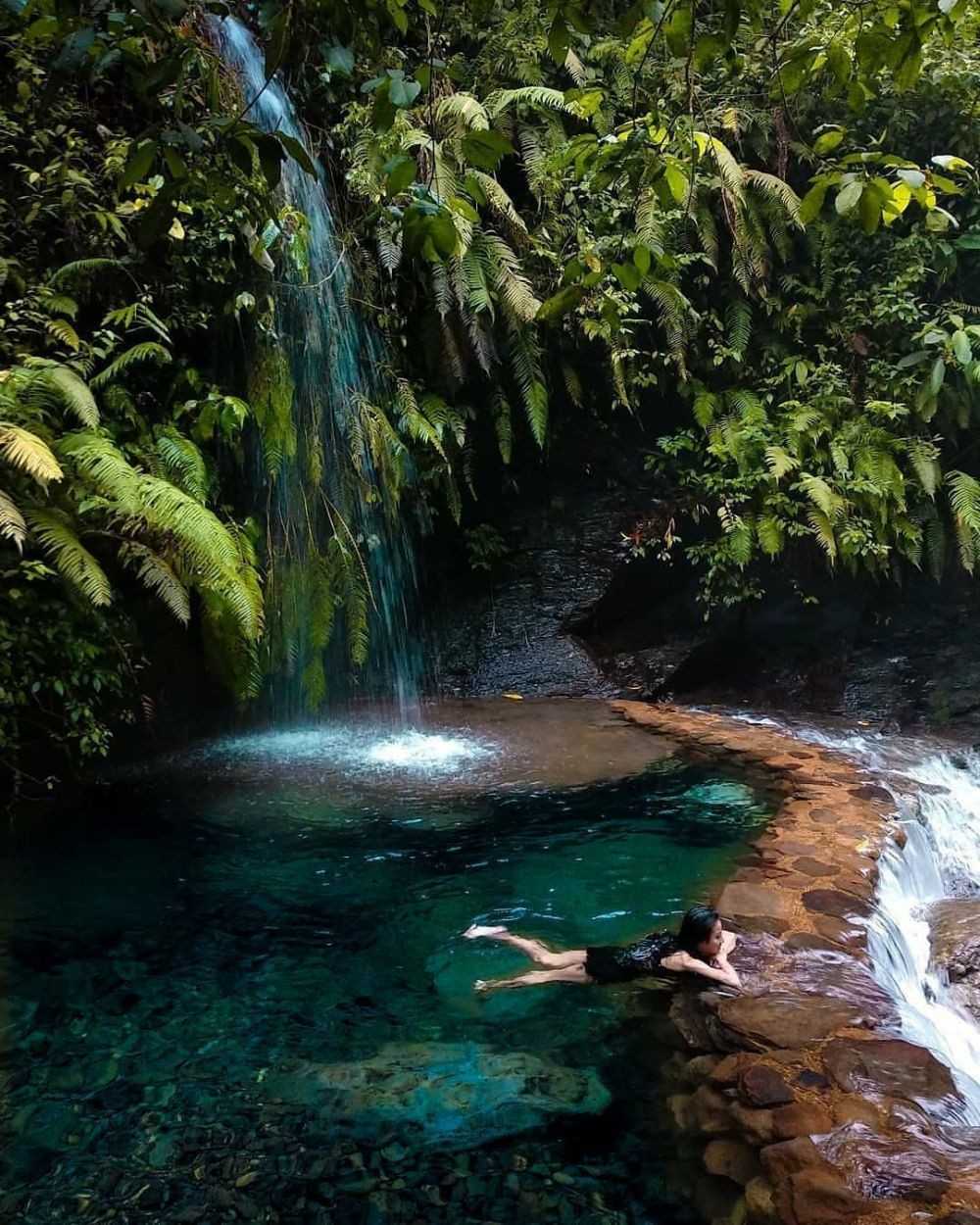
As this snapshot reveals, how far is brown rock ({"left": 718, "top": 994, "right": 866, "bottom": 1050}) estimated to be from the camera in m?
2.87

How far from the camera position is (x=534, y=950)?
11.6ft

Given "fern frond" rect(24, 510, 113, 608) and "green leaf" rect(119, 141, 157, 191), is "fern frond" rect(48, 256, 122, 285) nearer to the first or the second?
"fern frond" rect(24, 510, 113, 608)

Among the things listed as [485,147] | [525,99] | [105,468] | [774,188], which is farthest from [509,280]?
[485,147]

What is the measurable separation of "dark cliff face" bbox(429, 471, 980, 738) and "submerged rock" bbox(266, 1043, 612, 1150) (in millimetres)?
5529

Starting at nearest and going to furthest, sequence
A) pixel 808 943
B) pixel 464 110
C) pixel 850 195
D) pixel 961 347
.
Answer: pixel 850 195 → pixel 808 943 → pixel 464 110 → pixel 961 347

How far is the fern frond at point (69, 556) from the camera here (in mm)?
4473

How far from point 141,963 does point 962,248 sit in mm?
9280

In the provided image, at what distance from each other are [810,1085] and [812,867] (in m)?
1.68

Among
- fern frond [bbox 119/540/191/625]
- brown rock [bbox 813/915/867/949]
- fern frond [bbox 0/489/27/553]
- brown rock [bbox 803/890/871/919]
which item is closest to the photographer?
brown rock [bbox 813/915/867/949]

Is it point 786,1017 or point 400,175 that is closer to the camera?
point 400,175

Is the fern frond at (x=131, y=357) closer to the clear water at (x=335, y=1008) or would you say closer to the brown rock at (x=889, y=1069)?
the clear water at (x=335, y=1008)

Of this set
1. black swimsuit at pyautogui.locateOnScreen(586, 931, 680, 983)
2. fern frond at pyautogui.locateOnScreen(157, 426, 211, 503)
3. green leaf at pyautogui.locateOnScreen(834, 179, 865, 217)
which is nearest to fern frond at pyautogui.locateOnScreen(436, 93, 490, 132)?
fern frond at pyautogui.locateOnScreen(157, 426, 211, 503)

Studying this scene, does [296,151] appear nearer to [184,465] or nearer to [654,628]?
[184,465]

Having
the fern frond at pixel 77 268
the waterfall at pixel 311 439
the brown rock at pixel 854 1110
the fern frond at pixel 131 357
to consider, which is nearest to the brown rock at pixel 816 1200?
the brown rock at pixel 854 1110
